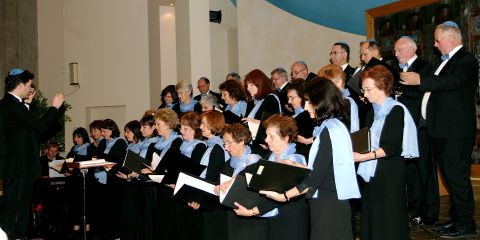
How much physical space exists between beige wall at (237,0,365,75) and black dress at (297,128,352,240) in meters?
6.85

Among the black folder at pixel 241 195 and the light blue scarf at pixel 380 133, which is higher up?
the light blue scarf at pixel 380 133

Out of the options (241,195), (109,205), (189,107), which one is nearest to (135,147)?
(189,107)

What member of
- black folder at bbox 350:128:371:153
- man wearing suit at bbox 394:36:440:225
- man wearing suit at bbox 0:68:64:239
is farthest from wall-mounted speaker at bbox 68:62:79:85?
black folder at bbox 350:128:371:153

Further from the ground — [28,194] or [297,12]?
[297,12]

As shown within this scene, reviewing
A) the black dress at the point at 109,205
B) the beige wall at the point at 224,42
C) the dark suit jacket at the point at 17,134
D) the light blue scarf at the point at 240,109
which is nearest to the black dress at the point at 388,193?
the light blue scarf at the point at 240,109

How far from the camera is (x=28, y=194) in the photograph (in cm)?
542

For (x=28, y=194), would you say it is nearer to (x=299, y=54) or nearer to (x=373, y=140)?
(x=373, y=140)

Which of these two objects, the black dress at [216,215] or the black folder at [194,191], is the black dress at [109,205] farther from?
the black folder at [194,191]

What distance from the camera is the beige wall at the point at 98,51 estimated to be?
12.3 metres

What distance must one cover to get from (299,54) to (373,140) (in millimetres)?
6385

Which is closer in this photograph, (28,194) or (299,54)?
(28,194)

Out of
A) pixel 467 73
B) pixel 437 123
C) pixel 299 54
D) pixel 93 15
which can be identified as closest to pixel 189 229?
pixel 437 123

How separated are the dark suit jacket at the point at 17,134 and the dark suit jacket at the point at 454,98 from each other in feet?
11.3

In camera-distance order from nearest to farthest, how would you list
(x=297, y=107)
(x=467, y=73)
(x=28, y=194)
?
(x=467, y=73)
(x=297, y=107)
(x=28, y=194)
